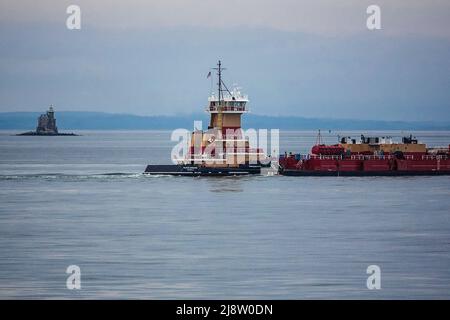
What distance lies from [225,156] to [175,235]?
33.4 meters

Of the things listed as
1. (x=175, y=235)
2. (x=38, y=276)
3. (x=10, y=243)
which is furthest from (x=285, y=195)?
(x=38, y=276)

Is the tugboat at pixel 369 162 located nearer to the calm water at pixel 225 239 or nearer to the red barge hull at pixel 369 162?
the red barge hull at pixel 369 162

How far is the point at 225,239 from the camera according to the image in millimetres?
40094

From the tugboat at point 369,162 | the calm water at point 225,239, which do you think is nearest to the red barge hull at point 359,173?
the tugboat at point 369,162

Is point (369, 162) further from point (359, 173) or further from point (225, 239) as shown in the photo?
point (225, 239)

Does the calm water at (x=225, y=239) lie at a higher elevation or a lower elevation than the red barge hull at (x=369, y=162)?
lower

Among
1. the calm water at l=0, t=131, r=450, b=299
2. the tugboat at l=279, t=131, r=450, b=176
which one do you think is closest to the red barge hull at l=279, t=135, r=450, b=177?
the tugboat at l=279, t=131, r=450, b=176

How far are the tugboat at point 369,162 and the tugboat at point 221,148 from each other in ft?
10.3

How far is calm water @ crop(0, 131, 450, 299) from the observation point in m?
29.6

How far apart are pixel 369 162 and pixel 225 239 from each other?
3633 cm

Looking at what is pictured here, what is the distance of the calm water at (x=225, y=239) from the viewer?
2964 cm

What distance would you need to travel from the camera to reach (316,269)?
32.4 meters

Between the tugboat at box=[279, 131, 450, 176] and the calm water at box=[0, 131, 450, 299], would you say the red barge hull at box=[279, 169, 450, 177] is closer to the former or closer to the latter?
the tugboat at box=[279, 131, 450, 176]
